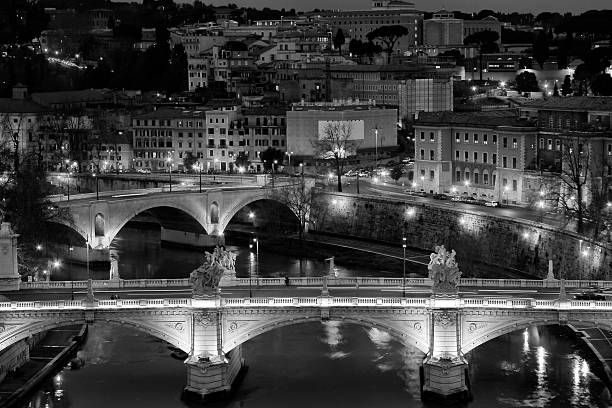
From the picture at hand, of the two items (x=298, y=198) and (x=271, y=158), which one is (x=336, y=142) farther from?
(x=298, y=198)

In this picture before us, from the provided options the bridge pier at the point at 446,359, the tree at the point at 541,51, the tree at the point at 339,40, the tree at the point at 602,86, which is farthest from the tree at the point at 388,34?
the bridge pier at the point at 446,359

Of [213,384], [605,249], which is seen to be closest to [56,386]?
[213,384]

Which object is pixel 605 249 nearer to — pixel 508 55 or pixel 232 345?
pixel 232 345

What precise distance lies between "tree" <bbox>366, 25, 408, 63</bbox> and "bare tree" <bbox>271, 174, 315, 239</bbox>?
5236 centimetres

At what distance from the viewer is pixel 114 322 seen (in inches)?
1515

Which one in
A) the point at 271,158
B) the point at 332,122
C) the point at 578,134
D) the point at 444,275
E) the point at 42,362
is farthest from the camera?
the point at 271,158

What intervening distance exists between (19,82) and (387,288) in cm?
7247

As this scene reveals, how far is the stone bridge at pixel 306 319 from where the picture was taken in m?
37.3

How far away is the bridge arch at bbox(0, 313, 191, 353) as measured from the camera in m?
38.1

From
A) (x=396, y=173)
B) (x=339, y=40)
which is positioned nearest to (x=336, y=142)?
(x=396, y=173)

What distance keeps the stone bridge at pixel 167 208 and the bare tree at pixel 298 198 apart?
0.12m

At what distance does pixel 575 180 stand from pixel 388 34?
213ft

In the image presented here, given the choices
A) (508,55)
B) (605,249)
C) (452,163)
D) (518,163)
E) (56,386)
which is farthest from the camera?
(508,55)

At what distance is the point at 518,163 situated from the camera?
63.3 meters
